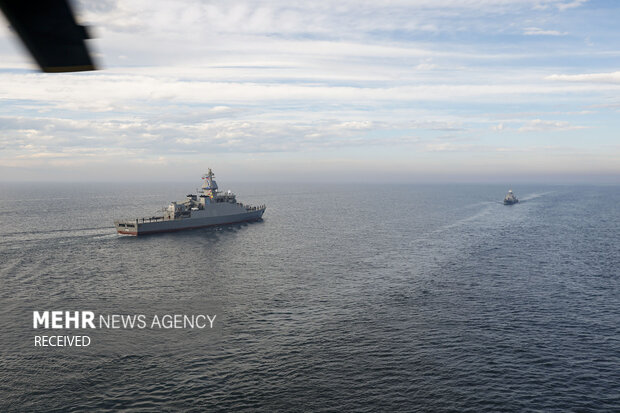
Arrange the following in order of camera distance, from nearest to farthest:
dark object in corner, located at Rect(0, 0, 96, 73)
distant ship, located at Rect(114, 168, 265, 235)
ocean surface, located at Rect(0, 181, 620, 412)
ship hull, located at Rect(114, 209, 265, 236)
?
dark object in corner, located at Rect(0, 0, 96, 73) < ocean surface, located at Rect(0, 181, 620, 412) < ship hull, located at Rect(114, 209, 265, 236) < distant ship, located at Rect(114, 168, 265, 235)

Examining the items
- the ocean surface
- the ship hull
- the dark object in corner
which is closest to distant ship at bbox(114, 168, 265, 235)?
the ship hull

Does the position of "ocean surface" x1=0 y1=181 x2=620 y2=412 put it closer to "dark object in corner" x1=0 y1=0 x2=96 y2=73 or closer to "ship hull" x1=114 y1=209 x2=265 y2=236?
"ship hull" x1=114 y1=209 x2=265 y2=236

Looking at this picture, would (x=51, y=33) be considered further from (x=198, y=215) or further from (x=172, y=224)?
(x=198, y=215)

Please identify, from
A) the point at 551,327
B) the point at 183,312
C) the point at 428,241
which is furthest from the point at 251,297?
the point at 428,241

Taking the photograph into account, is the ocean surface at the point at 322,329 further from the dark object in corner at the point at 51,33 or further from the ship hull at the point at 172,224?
the dark object in corner at the point at 51,33

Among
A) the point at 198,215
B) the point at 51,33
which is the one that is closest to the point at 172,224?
the point at 198,215

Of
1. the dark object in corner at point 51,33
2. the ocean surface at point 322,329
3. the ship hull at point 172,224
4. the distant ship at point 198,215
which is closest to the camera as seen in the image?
the dark object in corner at point 51,33

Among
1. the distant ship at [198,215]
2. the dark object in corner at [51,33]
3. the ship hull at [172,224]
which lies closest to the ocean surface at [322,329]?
the ship hull at [172,224]

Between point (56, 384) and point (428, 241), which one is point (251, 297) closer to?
point (56, 384)
